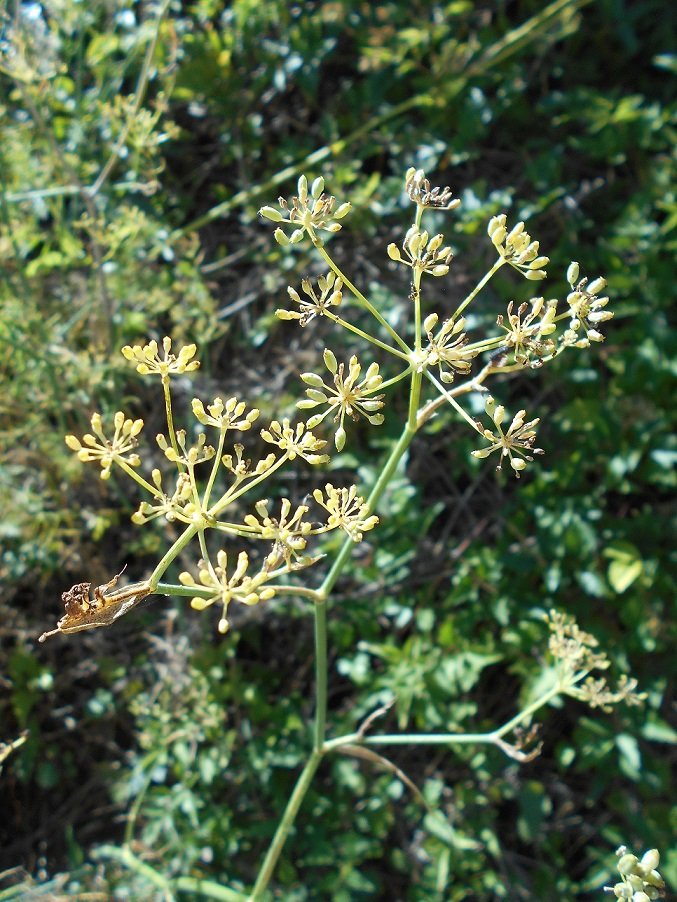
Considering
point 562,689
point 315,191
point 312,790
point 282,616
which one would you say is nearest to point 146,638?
point 282,616

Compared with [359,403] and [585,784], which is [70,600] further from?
[585,784]

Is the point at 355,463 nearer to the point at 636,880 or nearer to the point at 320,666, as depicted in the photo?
the point at 320,666

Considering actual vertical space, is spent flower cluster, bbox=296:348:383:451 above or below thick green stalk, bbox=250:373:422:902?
above

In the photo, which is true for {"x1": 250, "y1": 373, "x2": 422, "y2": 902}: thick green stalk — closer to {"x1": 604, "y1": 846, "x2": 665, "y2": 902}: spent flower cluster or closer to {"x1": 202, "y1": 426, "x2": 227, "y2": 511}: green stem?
{"x1": 202, "y1": 426, "x2": 227, "y2": 511}: green stem

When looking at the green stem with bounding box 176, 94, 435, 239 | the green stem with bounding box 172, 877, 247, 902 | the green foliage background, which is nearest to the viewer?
the green stem with bounding box 172, 877, 247, 902

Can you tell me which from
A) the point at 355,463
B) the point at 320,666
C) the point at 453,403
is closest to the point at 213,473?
the point at 453,403

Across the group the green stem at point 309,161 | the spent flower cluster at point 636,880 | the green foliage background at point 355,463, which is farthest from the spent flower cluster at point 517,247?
the green stem at point 309,161

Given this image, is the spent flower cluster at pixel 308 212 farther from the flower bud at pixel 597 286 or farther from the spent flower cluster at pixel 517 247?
the flower bud at pixel 597 286

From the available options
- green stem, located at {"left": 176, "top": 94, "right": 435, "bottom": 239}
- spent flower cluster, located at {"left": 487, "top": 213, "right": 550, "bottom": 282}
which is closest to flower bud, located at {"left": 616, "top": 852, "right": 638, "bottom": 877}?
spent flower cluster, located at {"left": 487, "top": 213, "right": 550, "bottom": 282}
